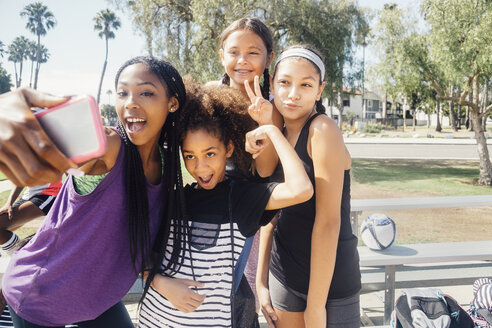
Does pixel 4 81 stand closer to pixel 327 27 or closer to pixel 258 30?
pixel 327 27

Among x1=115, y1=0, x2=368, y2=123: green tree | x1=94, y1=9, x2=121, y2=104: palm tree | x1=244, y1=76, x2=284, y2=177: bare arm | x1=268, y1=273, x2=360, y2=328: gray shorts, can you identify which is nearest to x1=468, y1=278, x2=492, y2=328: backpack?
x1=268, y1=273, x2=360, y2=328: gray shorts

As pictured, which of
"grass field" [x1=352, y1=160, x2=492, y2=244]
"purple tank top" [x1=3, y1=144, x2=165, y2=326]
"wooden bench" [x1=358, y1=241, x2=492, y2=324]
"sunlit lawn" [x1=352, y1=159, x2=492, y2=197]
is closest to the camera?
"purple tank top" [x1=3, y1=144, x2=165, y2=326]

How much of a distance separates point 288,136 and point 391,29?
36.2 ft

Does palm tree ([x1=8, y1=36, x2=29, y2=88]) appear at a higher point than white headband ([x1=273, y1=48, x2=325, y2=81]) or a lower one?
higher

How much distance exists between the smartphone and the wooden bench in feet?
8.69

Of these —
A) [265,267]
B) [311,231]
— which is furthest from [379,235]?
[311,231]

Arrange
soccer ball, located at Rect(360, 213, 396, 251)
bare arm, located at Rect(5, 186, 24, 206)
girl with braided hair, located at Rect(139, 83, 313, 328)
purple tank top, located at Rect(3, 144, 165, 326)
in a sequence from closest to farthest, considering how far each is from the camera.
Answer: purple tank top, located at Rect(3, 144, 165, 326) → girl with braided hair, located at Rect(139, 83, 313, 328) → bare arm, located at Rect(5, 186, 24, 206) → soccer ball, located at Rect(360, 213, 396, 251)

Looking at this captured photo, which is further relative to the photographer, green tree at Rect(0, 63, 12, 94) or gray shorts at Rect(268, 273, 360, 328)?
green tree at Rect(0, 63, 12, 94)

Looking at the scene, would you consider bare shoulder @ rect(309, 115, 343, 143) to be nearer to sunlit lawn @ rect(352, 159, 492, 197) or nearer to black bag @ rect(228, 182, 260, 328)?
black bag @ rect(228, 182, 260, 328)

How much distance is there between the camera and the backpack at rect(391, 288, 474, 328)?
212 cm

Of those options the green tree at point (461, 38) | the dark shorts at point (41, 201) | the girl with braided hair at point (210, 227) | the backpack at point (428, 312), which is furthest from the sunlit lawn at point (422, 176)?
the girl with braided hair at point (210, 227)

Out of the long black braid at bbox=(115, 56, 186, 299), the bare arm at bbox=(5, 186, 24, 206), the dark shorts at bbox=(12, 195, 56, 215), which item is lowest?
the dark shorts at bbox=(12, 195, 56, 215)

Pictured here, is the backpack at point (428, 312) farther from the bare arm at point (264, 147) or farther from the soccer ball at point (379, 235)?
the bare arm at point (264, 147)

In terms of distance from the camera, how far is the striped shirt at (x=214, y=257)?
1.38 meters
